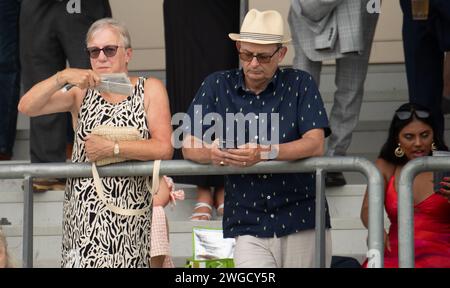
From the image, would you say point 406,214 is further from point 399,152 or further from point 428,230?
point 399,152

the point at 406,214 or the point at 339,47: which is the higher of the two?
the point at 339,47

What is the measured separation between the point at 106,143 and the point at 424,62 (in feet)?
9.51

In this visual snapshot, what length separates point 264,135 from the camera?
299 inches

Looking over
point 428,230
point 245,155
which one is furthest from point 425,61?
point 245,155

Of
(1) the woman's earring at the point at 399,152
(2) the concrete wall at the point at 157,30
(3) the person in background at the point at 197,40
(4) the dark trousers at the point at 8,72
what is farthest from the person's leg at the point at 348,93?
(4) the dark trousers at the point at 8,72

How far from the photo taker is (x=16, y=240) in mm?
9211

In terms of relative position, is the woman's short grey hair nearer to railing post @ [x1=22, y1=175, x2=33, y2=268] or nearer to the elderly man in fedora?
the elderly man in fedora

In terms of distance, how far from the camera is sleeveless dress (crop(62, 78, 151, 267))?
7461 millimetres

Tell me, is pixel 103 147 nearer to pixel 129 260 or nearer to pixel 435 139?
pixel 129 260

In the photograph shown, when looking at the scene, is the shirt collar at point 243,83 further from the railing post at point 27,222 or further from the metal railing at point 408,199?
the railing post at point 27,222

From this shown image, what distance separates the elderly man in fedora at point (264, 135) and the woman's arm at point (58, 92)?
52cm

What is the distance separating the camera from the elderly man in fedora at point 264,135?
7.55 metres

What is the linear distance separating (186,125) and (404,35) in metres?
2.54
